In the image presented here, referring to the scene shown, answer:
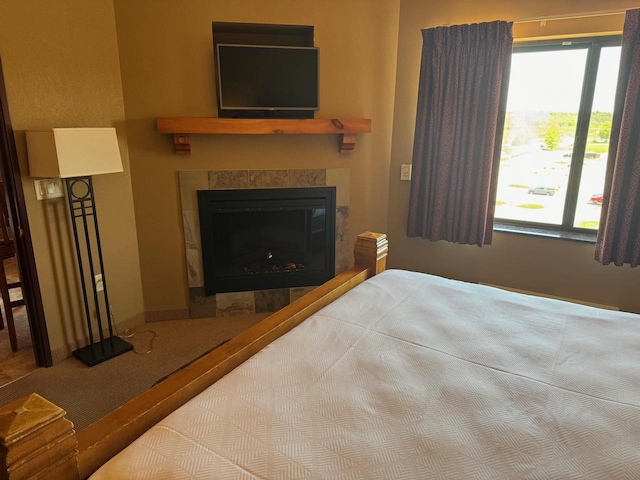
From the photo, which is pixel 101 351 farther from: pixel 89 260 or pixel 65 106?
pixel 65 106

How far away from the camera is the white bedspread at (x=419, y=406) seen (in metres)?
1.02

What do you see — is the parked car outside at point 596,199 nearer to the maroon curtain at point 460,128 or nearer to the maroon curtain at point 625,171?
the maroon curtain at point 625,171

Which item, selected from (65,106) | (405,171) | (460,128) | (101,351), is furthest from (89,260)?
(460,128)

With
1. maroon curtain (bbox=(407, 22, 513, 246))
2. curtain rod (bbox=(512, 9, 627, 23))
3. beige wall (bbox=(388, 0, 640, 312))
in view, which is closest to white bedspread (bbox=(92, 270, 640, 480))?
beige wall (bbox=(388, 0, 640, 312))

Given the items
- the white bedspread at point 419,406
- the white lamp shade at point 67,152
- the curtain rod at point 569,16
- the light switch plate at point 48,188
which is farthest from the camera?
the curtain rod at point 569,16

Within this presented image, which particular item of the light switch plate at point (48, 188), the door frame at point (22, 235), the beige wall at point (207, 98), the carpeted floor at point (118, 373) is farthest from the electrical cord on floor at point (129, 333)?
the light switch plate at point (48, 188)

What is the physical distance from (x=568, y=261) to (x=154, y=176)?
3137 millimetres

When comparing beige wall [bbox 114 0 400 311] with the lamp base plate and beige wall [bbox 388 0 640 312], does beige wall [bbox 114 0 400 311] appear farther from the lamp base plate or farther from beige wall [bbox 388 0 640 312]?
the lamp base plate

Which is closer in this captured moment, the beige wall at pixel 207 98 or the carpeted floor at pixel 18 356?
the carpeted floor at pixel 18 356

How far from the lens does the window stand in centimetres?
306

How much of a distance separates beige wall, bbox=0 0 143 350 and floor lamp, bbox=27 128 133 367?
0.08m

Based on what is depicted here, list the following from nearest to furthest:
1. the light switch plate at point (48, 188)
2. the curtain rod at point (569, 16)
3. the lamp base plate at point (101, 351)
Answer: the light switch plate at point (48, 188)
the curtain rod at point (569, 16)
the lamp base plate at point (101, 351)

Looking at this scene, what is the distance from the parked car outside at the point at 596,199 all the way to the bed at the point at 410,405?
5.66 ft

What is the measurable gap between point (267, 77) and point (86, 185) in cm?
147
